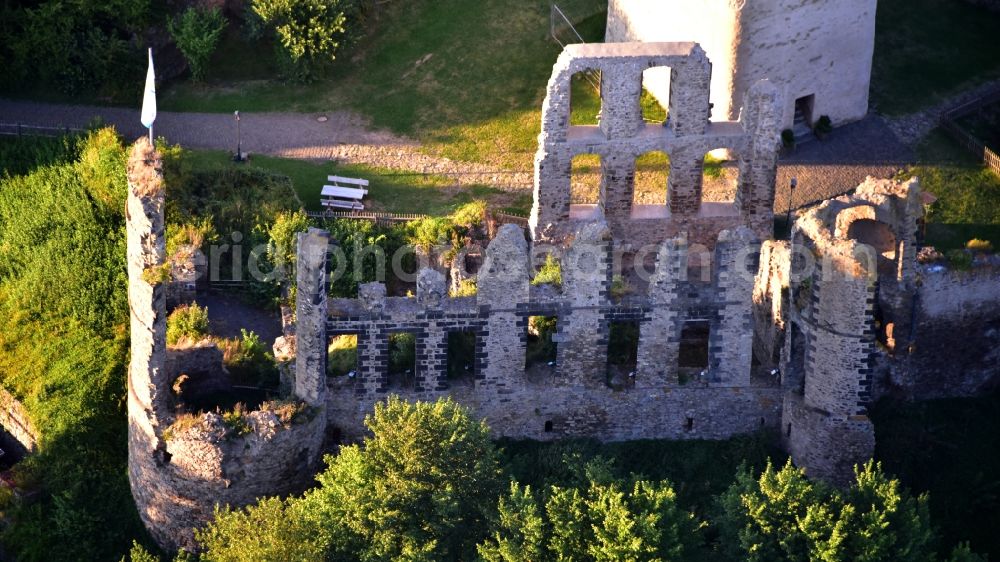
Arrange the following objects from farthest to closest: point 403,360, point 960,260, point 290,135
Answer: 1. point 290,135
2. point 960,260
3. point 403,360

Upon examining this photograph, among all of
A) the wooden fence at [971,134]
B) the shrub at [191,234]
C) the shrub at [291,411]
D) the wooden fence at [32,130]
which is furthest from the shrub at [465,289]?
the wooden fence at [971,134]

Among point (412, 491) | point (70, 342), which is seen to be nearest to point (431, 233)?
point (70, 342)

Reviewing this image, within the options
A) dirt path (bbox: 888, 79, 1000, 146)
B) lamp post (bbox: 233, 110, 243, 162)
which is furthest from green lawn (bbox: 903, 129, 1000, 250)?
Answer: lamp post (bbox: 233, 110, 243, 162)

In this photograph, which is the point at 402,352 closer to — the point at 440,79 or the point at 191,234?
the point at 191,234

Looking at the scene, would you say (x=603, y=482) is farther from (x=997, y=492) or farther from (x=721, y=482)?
(x=997, y=492)

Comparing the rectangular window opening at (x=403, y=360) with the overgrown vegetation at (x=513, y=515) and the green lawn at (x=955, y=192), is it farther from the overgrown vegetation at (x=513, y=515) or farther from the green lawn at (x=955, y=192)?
the green lawn at (x=955, y=192)

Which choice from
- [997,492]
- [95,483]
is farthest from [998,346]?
[95,483]
